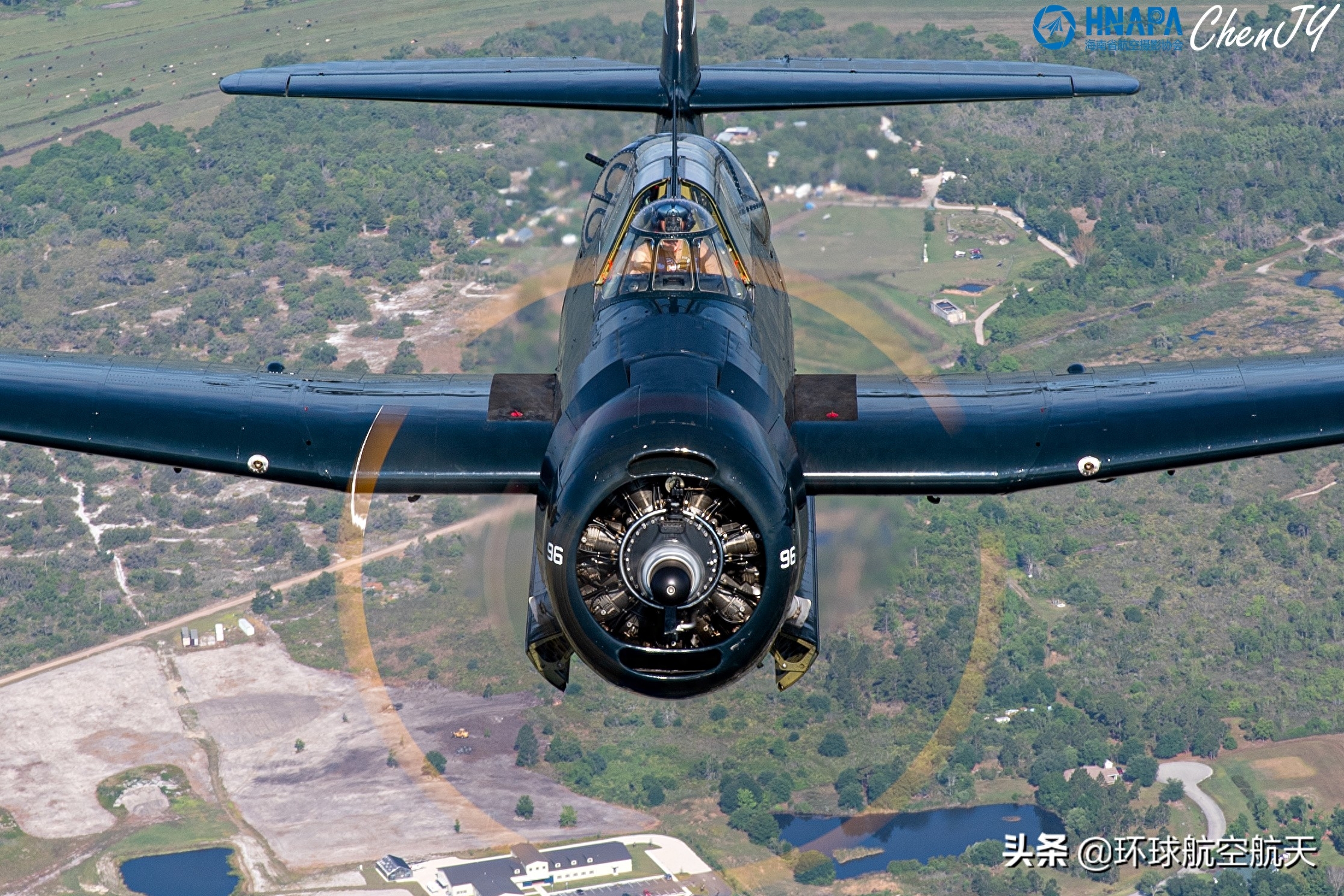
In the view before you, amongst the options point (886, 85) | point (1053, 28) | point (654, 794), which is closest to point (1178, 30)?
point (1053, 28)

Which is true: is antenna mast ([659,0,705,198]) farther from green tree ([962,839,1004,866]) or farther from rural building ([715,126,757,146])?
rural building ([715,126,757,146])

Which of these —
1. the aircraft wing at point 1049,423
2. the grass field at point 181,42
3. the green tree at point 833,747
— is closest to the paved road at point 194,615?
the green tree at point 833,747

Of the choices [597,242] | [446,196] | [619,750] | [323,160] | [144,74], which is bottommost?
[597,242]

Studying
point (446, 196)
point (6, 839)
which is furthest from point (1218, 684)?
point (446, 196)

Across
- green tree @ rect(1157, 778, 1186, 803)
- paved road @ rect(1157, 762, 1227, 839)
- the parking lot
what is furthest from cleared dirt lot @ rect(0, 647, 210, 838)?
paved road @ rect(1157, 762, 1227, 839)

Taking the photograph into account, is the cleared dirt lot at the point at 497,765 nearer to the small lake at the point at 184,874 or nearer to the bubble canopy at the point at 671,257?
the small lake at the point at 184,874

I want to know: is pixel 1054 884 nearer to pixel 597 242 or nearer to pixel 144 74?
pixel 597 242
